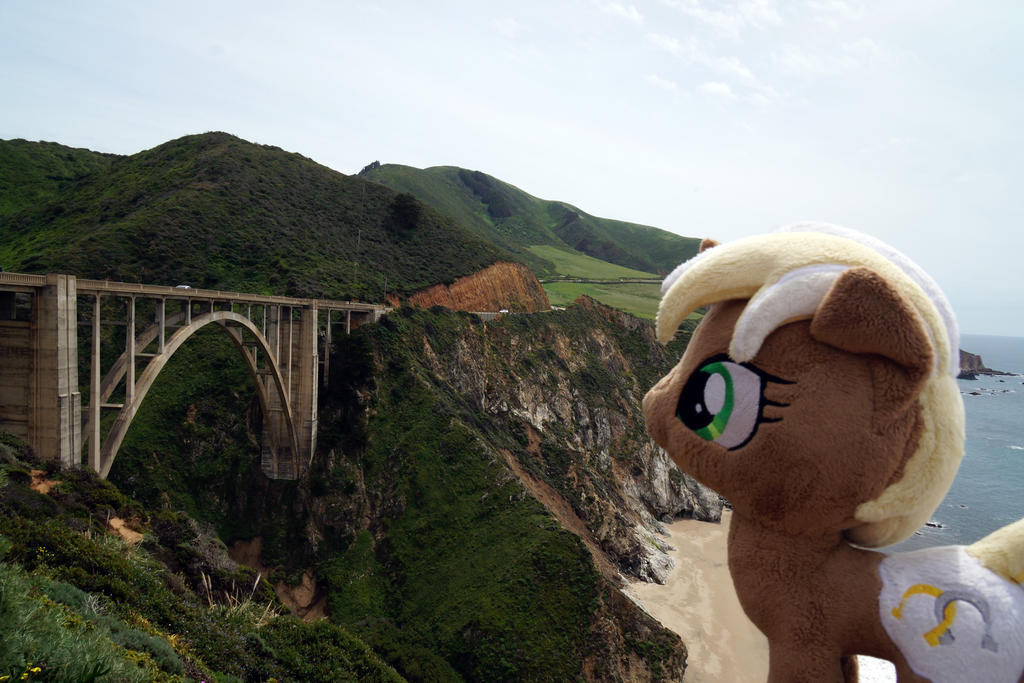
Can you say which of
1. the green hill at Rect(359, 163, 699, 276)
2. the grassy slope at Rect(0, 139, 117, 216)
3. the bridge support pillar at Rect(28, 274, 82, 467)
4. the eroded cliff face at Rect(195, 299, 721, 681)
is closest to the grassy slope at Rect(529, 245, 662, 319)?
the green hill at Rect(359, 163, 699, 276)

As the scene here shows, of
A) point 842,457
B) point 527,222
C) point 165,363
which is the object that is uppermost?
point 527,222

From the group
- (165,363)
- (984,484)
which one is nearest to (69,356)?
(165,363)

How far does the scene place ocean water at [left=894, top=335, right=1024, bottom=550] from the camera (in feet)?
112

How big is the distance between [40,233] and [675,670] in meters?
41.1

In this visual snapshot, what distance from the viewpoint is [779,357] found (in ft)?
10.8

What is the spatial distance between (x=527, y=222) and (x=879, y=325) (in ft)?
382

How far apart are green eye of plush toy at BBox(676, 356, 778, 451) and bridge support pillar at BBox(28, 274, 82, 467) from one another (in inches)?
519

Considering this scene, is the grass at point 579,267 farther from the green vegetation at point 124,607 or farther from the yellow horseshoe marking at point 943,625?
the yellow horseshoe marking at point 943,625

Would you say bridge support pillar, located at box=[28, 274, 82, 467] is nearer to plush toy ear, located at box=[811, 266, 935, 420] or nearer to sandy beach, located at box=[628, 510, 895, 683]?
plush toy ear, located at box=[811, 266, 935, 420]

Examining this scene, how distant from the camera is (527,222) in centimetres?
11700

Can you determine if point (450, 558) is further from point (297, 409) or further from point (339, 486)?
point (297, 409)

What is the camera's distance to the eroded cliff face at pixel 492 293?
38.9 meters

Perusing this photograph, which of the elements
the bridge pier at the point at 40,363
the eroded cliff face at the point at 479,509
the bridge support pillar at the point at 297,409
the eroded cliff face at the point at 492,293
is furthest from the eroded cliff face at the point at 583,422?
the bridge pier at the point at 40,363

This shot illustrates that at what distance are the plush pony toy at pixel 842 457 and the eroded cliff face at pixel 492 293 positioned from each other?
3408 cm
